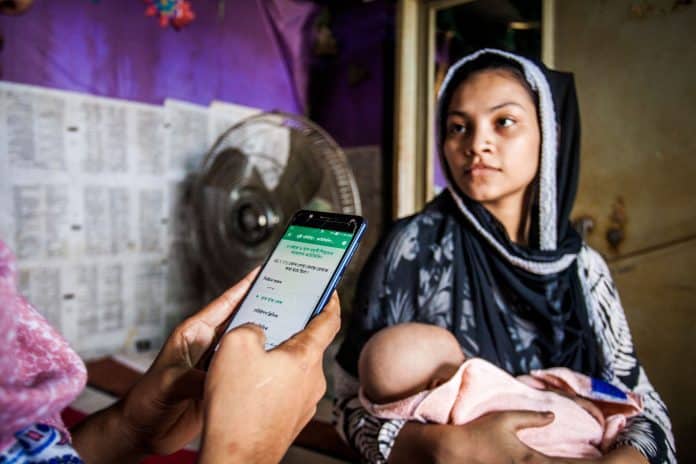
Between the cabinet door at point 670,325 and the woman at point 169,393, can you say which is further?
the cabinet door at point 670,325

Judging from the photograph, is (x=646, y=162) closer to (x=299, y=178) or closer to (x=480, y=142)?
(x=480, y=142)

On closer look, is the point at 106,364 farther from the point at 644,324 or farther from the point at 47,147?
the point at 644,324

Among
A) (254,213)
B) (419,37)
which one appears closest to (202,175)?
(254,213)

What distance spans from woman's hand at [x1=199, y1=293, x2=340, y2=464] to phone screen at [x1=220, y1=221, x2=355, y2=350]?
0.11 metres

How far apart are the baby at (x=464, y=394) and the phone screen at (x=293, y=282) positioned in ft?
0.74

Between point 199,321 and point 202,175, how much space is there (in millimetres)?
1254

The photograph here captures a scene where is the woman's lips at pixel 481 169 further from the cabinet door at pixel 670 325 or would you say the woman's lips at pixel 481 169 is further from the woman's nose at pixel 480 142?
the cabinet door at pixel 670 325

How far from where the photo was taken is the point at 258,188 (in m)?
1.80

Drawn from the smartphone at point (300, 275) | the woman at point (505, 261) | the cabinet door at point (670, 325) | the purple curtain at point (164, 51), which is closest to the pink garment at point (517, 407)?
the woman at point (505, 261)

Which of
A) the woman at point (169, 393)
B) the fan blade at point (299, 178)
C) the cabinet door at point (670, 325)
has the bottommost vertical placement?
the cabinet door at point (670, 325)

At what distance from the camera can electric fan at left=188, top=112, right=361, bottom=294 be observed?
1688mm

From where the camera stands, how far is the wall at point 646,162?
144 cm

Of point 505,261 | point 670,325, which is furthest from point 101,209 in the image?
point 670,325

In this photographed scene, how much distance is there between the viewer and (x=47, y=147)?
167 cm
